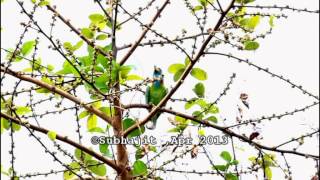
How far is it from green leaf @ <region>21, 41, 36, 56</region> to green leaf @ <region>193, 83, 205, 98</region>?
73 centimetres

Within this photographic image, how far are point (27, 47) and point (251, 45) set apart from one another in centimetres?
92

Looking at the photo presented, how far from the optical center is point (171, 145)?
6.82ft

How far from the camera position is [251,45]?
2.20 m

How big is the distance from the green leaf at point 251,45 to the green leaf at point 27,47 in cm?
87

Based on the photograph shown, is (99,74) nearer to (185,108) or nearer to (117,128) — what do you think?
(117,128)

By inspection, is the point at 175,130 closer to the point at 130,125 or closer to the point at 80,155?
the point at 130,125

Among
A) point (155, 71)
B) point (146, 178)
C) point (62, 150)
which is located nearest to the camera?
point (62, 150)

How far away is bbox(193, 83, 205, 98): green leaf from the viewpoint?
233 centimetres

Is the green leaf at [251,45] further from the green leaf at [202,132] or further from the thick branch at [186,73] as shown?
the green leaf at [202,132]

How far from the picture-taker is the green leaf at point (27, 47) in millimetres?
2072

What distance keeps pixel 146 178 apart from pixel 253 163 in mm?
456

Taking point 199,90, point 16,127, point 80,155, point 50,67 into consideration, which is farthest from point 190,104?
point 16,127

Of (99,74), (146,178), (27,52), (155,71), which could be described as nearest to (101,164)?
(146,178)

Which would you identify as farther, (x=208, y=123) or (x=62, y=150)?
(x=208, y=123)
